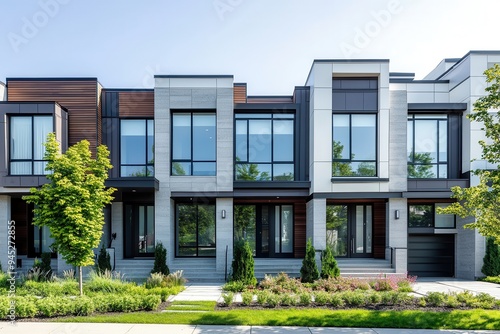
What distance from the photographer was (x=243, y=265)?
12.7m

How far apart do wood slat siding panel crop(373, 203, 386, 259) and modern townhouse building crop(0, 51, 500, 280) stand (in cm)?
6

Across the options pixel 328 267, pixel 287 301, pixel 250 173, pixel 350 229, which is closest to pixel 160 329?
pixel 287 301

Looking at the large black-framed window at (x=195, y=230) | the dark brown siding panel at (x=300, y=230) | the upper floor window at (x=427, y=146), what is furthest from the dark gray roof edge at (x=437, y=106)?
the large black-framed window at (x=195, y=230)

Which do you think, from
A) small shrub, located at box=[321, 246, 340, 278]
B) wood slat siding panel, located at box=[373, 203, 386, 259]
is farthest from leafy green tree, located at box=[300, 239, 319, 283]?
wood slat siding panel, located at box=[373, 203, 386, 259]

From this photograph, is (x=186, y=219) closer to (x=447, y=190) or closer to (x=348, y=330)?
(x=348, y=330)

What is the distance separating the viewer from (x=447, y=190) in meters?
14.7

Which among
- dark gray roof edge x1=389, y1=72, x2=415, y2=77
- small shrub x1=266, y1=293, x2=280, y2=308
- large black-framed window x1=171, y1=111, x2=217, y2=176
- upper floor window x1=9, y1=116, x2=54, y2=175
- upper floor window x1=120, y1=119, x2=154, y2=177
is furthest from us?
dark gray roof edge x1=389, y1=72, x2=415, y2=77

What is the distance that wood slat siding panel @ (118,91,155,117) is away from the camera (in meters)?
15.8

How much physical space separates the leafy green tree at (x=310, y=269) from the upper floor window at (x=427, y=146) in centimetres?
606

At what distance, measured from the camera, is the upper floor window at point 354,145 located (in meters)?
14.6

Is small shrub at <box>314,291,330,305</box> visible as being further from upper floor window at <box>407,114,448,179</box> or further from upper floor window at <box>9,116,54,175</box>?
upper floor window at <box>9,116,54,175</box>

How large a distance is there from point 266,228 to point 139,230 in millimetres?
6118

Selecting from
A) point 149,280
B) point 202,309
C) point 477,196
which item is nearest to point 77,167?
point 149,280

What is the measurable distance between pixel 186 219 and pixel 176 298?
600 centimetres
